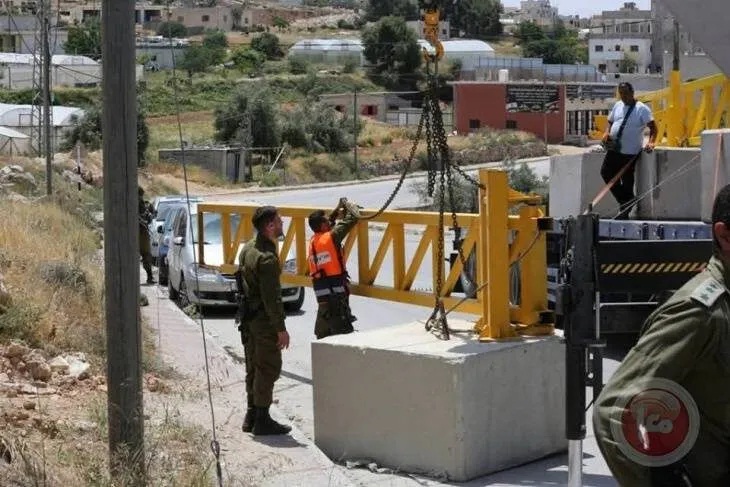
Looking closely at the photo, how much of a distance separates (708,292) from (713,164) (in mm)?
7687

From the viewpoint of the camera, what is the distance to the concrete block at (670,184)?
12703 millimetres

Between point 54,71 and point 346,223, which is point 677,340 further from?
point 54,71

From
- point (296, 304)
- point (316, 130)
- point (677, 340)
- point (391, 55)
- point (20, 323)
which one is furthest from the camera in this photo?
point (391, 55)

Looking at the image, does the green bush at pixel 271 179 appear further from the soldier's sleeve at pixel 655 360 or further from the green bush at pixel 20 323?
the soldier's sleeve at pixel 655 360

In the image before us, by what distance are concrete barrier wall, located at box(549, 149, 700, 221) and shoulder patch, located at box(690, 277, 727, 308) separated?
8.99 meters

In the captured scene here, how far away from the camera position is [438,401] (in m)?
7.98

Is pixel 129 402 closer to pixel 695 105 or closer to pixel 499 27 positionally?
pixel 695 105

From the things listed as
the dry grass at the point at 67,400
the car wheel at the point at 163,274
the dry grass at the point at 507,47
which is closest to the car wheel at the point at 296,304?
the dry grass at the point at 67,400

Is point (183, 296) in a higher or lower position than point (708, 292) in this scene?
lower

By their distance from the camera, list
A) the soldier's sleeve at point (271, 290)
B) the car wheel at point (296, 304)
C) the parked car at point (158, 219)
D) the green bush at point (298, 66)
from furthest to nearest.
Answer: the green bush at point (298, 66) → the parked car at point (158, 219) → the car wheel at point (296, 304) → the soldier's sleeve at point (271, 290)

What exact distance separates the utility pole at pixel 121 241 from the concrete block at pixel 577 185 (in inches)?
318

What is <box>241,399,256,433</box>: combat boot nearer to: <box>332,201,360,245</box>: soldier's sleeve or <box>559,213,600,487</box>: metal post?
<box>332,201,360,245</box>: soldier's sleeve

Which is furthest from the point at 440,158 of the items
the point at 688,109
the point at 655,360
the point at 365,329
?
the point at 365,329

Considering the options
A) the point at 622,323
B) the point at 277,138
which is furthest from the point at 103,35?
the point at 277,138
